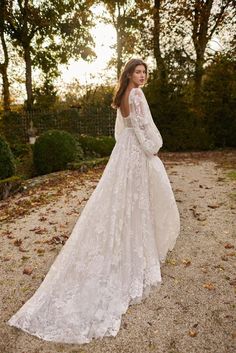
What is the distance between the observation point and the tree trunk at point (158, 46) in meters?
16.5

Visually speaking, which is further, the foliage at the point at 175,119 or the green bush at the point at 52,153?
the foliage at the point at 175,119

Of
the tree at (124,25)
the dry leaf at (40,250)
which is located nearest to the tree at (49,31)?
the tree at (124,25)

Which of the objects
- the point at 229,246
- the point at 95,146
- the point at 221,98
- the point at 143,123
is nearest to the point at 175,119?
the point at 221,98

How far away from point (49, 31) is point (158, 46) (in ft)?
24.4

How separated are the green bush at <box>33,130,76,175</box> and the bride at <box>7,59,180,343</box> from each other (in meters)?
7.28

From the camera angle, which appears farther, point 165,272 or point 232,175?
point 232,175

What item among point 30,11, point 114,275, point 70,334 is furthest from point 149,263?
point 30,11

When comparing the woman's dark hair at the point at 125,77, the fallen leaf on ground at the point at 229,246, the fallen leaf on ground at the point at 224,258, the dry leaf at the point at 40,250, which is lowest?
the dry leaf at the point at 40,250

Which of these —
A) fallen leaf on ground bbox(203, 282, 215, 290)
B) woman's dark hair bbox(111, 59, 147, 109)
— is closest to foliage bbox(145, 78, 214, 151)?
woman's dark hair bbox(111, 59, 147, 109)

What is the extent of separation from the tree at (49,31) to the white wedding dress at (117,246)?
60.5ft

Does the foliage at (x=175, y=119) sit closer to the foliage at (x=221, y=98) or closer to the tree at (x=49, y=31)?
the foliage at (x=221, y=98)

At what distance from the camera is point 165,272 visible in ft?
13.0

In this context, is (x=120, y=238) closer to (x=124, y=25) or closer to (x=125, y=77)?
(x=125, y=77)

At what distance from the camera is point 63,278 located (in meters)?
3.42
